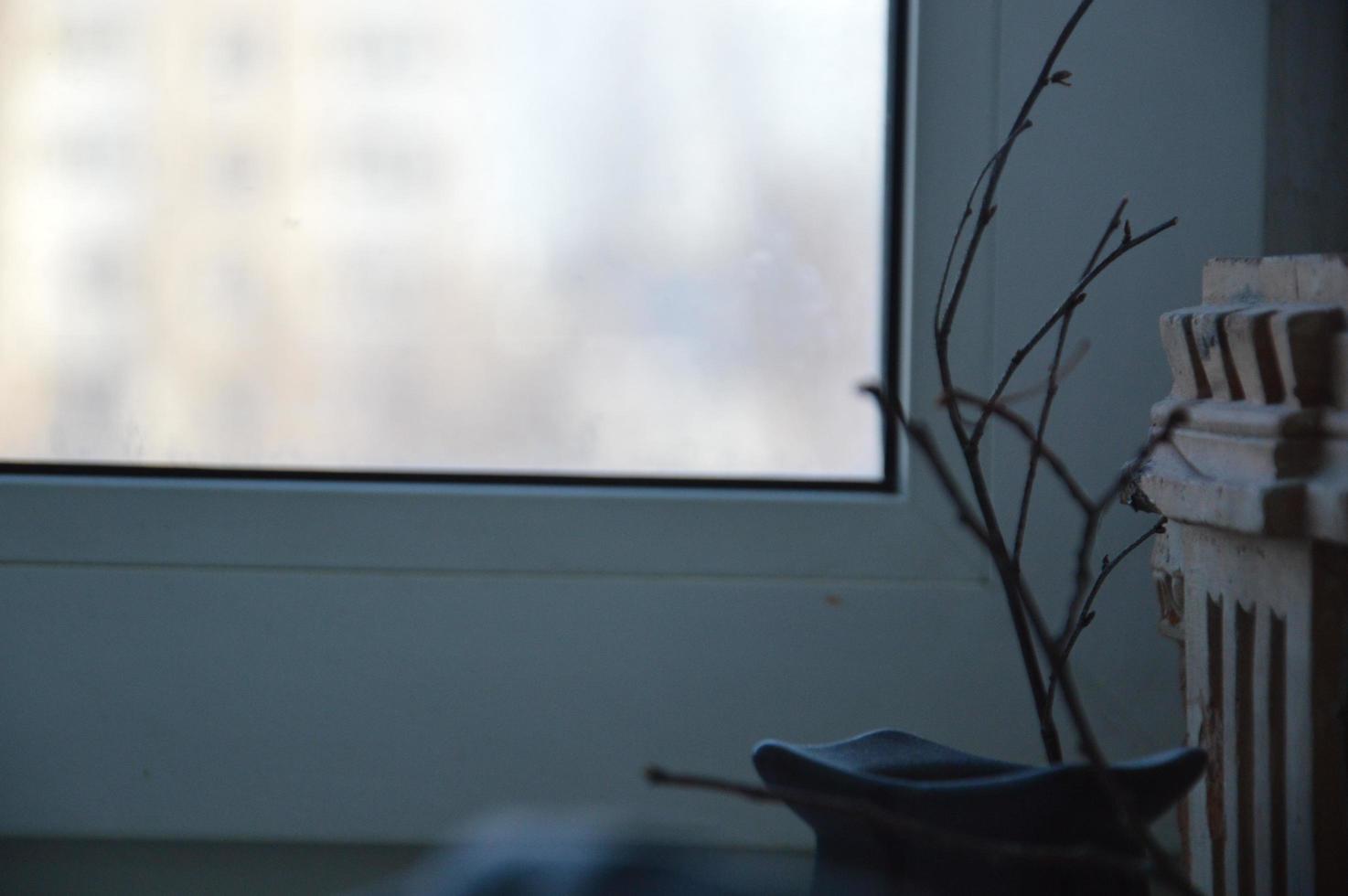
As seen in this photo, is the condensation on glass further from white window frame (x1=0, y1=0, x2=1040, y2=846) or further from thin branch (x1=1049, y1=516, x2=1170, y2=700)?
thin branch (x1=1049, y1=516, x2=1170, y2=700)

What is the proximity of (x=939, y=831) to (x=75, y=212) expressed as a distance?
0.71m

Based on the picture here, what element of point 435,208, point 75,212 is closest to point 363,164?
point 435,208

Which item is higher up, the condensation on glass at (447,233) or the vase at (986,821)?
the condensation on glass at (447,233)

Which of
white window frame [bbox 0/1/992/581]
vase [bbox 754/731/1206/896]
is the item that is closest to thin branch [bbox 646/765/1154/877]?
vase [bbox 754/731/1206/896]

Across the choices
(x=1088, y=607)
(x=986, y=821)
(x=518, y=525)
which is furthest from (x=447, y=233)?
(x=986, y=821)

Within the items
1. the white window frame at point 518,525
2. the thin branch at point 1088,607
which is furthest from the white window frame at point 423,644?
the thin branch at point 1088,607

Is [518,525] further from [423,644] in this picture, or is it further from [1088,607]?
[1088,607]

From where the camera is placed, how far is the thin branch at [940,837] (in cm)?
28

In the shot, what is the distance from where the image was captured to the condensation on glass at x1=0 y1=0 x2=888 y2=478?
77 centimetres

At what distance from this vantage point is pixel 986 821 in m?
0.31

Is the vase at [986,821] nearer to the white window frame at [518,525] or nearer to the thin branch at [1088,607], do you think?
the thin branch at [1088,607]

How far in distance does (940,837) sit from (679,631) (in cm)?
45

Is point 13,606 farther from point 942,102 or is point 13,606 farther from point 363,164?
point 942,102

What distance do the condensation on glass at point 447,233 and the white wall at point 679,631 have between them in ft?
0.22
